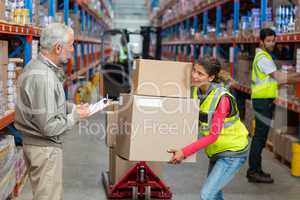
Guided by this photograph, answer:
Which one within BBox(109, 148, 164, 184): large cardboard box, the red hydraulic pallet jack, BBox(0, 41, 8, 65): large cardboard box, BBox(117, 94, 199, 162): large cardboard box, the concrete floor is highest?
BBox(0, 41, 8, 65): large cardboard box

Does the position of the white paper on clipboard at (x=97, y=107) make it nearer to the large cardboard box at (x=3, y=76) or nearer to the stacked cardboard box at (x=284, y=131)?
the large cardboard box at (x=3, y=76)

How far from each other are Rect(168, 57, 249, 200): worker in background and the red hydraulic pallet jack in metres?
1.38

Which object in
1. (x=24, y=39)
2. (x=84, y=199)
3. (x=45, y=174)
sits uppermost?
(x=24, y=39)

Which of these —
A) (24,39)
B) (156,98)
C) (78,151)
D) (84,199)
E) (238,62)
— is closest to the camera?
(156,98)

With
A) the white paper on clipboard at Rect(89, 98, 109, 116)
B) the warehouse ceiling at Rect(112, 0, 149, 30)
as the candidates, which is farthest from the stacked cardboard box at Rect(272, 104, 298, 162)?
the warehouse ceiling at Rect(112, 0, 149, 30)

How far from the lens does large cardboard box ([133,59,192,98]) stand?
11.9 ft

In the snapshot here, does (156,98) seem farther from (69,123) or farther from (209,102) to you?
(69,123)

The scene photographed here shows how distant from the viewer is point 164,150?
12.0 ft

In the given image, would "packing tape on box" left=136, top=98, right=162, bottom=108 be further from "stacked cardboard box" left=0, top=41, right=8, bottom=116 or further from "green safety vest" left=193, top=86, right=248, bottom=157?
"stacked cardboard box" left=0, top=41, right=8, bottom=116

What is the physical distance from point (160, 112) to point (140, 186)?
1.41 metres

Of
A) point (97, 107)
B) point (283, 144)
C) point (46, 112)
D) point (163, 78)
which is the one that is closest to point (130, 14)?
point (283, 144)

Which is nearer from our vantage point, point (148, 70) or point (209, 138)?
point (209, 138)

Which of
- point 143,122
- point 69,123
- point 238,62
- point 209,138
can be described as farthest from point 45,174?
point 238,62

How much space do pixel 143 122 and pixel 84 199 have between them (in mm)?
1558
